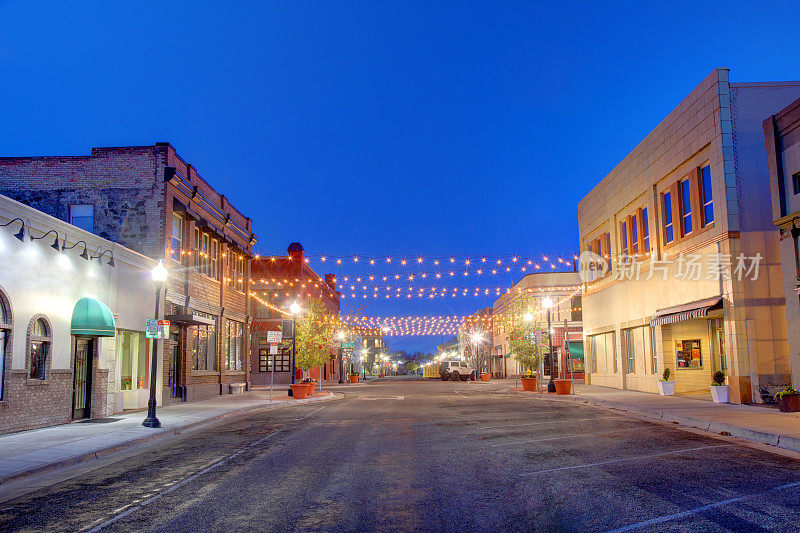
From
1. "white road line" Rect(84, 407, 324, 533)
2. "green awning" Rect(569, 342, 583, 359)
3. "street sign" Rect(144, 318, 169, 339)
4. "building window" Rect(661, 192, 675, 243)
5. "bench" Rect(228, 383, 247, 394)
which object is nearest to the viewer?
"white road line" Rect(84, 407, 324, 533)

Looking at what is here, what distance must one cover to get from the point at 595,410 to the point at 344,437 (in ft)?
36.5

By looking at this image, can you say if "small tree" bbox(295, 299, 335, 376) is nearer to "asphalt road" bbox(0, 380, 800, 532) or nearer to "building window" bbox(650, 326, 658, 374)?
"building window" bbox(650, 326, 658, 374)

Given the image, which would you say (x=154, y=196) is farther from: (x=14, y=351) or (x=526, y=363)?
(x=526, y=363)

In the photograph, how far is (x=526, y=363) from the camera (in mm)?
36438

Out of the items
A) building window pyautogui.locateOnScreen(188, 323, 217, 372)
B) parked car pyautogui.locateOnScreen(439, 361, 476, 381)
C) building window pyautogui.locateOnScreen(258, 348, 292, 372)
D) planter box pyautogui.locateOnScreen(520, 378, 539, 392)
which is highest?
building window pyautogui.locateOnScreen(188, 323, 217, 372)

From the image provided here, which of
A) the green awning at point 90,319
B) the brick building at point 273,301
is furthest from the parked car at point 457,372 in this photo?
the green awning at point 90,319

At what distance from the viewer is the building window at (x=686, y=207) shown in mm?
26812

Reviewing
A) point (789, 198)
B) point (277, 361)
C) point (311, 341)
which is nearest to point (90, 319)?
point (311, 341)

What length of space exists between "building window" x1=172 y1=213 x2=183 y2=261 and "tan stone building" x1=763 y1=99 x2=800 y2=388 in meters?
22.4

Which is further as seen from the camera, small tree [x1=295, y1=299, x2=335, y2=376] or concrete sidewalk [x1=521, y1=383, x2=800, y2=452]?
small tree [x1=295, y1=299, x2=335, y2=376]

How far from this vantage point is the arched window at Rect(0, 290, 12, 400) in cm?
1623

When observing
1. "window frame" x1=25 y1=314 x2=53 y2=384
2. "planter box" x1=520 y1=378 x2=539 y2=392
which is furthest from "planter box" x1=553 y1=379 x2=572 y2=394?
"window frame" x1=25 y1=314 x2=53 y2=384

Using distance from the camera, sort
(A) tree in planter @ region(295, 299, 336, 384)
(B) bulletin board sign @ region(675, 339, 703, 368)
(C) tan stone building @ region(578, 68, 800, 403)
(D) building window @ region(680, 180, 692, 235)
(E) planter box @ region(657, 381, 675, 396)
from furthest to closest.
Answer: (A) tree in planter @ region(295, 299, 336, 384)
(B) bulletin board sign @ region(675, 339, 703, 368)
(E) planter box @ region(657, 381, 675, 396)
(D) building window @ region(680, 180, 692, 235)
(C) tan stone building @ region(578, 68, 800, 403)

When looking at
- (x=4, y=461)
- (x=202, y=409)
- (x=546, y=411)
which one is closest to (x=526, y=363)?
(x=546, y=411)
